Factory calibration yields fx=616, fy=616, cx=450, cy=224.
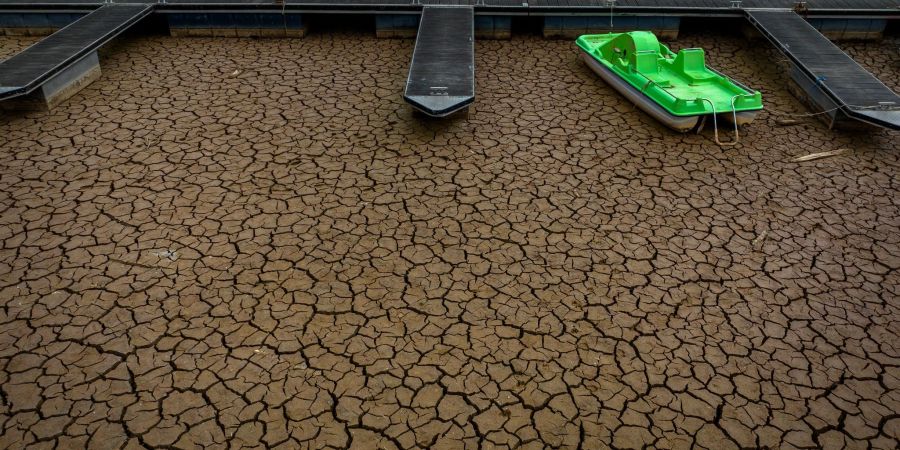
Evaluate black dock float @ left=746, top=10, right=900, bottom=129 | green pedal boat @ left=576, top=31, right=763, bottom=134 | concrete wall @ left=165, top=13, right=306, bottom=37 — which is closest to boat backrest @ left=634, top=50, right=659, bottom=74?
green pedal boat @ left=576, top=31, right=763, bottom=134

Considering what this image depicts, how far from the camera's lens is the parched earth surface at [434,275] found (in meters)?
4.80

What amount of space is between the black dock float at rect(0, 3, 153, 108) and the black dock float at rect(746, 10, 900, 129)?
11001mm

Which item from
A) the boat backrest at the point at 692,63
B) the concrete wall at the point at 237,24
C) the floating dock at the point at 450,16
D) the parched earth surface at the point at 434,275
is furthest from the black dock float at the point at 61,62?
the boat backrest at the point at 692,63

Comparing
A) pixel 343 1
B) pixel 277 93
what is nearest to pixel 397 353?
pixel 277 93

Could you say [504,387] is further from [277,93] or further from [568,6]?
[568,6]

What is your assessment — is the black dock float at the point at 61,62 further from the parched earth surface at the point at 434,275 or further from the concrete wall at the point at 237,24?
the concrete wall at the point at 237,24

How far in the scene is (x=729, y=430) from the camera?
15.4 feet

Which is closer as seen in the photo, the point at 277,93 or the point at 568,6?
the point at 277,93

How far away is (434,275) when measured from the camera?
6.17 meters

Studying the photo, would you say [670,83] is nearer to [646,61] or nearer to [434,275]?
[646,61]

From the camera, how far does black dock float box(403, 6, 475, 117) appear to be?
816 cm

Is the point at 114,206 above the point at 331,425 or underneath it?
above

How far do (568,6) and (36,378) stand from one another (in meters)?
10.1

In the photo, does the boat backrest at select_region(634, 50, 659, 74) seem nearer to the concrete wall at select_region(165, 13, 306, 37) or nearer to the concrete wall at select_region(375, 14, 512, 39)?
the concrete wall at select_region(375, 14, 512, 39)
